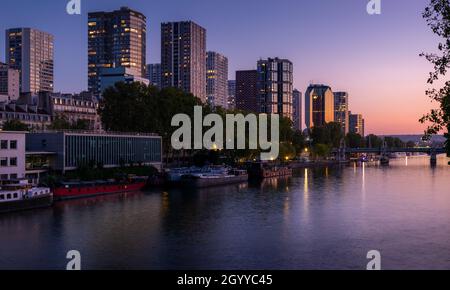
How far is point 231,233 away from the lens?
4269 centimetres

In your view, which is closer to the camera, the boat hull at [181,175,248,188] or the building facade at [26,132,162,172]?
the building facade at [26,132,162,172]

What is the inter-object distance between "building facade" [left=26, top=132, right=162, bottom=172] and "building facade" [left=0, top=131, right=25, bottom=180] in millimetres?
4645

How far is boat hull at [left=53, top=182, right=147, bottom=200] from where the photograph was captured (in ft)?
207

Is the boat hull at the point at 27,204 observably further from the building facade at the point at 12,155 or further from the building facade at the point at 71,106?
the building facade at the point at 71,106

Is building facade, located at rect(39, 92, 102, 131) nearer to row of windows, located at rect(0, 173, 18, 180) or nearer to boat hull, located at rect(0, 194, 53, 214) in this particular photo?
row of windows, located at rect(0, 173, 18, 180)

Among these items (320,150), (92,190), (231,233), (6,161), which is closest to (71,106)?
(92,190)

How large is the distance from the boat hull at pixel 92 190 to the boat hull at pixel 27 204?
18.4 feet

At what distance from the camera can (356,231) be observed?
143 ft

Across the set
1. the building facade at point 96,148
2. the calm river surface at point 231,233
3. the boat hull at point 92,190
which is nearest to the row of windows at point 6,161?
the building facade at point 96,148

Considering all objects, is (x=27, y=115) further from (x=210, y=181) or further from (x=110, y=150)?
(x=210, y=181)

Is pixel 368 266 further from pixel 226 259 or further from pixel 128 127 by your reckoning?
pixel 128 127

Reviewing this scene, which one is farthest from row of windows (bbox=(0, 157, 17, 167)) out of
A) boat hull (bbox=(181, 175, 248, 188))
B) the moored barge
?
boat hull (bbox=(181, 175, 248, 188))

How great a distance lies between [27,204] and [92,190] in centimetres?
1496
